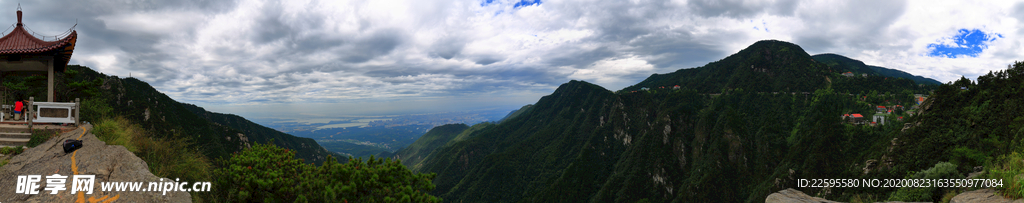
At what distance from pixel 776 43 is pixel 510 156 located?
168 meters

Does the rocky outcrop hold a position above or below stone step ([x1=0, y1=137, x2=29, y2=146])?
below

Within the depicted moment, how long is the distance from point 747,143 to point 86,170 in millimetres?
139068

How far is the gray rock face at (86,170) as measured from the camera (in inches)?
411

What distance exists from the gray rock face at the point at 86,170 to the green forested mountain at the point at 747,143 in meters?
32.5

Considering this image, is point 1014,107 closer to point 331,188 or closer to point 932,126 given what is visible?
point 932,126

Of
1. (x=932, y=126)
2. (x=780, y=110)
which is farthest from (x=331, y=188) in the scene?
(x=780, y=110)

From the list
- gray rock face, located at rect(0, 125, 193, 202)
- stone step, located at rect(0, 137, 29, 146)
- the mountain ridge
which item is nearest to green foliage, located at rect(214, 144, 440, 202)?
gray rock face, located at rect(0, 125, 193, 202)

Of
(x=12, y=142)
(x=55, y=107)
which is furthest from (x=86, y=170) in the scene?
(x=55, y=107)

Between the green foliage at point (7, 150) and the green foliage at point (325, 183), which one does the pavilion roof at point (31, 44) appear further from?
the green foliage at point (325, 183)

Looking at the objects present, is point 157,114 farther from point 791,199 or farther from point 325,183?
point 791,199

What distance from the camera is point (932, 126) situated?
36.4 meters

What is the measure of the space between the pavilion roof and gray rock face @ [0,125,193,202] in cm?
701

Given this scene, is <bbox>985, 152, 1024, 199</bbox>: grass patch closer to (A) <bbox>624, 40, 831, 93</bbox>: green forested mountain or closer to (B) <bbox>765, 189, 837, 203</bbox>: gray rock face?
(B) <bbox>765, 189, 837, 203</bbox>: gray rock face

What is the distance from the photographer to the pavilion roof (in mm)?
17453
